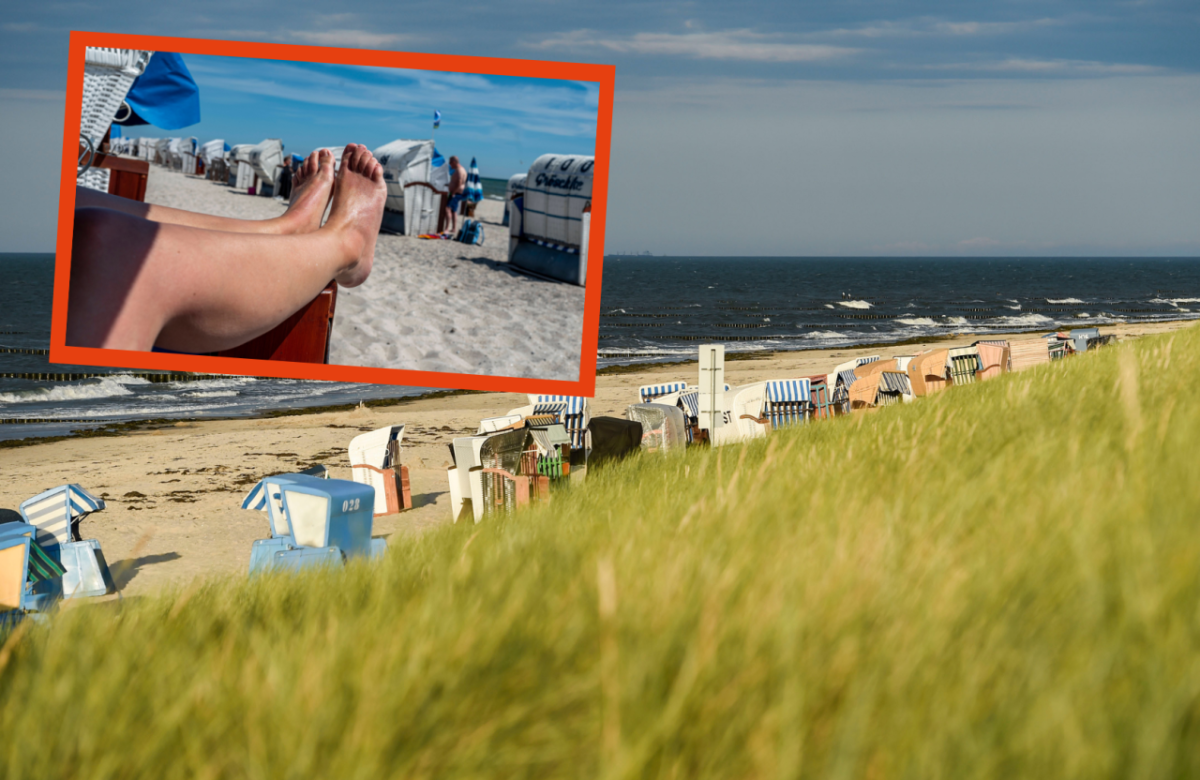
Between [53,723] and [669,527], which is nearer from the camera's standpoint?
[53,723]

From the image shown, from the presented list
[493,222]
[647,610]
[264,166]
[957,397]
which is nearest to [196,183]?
[264,166]

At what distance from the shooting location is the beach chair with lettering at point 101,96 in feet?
12.7

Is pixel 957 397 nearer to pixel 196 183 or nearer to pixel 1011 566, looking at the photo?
pixel 1011 566

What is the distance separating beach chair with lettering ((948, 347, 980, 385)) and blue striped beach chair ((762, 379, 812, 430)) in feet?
13.2

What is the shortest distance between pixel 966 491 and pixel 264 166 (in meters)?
3.70

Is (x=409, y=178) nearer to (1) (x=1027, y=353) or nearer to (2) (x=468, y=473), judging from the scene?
(2) (x=468, y=473)

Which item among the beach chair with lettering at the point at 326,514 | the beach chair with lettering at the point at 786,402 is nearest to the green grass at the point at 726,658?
the beach chair with lettering at the point at 326,514

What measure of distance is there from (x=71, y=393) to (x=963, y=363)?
3289 cm

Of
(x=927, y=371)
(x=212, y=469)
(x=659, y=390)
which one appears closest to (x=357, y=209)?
(x=659, y=390)

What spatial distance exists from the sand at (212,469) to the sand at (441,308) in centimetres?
109

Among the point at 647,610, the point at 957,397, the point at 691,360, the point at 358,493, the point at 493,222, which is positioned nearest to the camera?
the point at 647,610

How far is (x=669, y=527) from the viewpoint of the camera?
206cm

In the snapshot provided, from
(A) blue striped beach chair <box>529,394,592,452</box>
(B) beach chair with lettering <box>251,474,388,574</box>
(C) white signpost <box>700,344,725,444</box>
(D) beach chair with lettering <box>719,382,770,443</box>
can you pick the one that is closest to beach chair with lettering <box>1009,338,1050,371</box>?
(D) beach chair with lettering <box>719,382,770,443</box>

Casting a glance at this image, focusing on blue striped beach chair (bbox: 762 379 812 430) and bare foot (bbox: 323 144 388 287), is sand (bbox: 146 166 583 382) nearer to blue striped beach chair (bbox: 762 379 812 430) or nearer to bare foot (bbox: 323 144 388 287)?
bare foot (bbox: 323 144 388 287)
